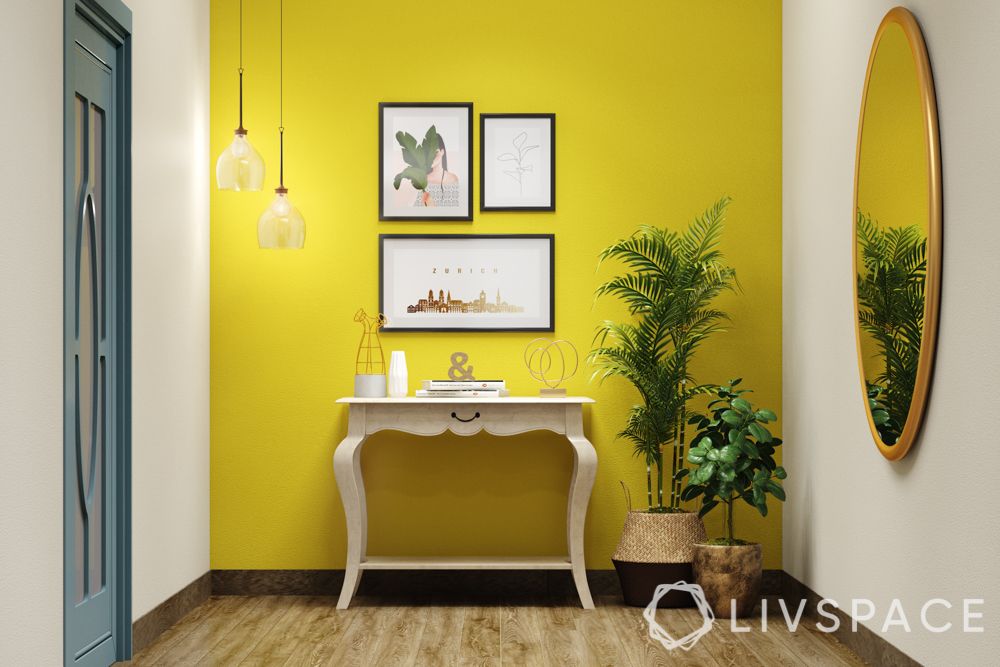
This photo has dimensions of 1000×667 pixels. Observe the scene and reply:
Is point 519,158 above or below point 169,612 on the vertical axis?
above

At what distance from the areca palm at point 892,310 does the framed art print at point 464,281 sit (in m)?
1.65

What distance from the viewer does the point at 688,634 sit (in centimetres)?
373

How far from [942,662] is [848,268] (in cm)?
143

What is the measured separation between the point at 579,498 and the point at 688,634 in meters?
0.72

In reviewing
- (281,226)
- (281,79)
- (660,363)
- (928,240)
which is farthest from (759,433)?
(281,79)

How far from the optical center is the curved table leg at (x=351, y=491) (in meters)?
4.16

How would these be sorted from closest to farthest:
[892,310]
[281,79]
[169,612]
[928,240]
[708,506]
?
1. [928,240]
2. [892,310]
3. [169,612]
4. [708,506]
5. [281,79]

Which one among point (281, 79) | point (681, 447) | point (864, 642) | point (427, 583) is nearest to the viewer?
point (864, 642)

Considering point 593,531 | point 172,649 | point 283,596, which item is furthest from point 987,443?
point 283,596

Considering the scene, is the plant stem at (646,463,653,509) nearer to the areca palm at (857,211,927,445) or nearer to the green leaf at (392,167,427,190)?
the areca palm at (857,211,927,445)

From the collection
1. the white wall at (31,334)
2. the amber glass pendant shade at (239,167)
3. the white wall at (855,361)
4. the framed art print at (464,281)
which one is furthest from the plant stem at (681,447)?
the white wall at (31,334)

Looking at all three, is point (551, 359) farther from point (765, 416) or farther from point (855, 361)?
point (855, 361)

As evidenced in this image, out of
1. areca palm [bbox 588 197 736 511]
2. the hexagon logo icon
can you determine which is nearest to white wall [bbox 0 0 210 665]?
areca palm [bbox 588 197 736 511]

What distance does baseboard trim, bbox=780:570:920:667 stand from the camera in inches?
120
